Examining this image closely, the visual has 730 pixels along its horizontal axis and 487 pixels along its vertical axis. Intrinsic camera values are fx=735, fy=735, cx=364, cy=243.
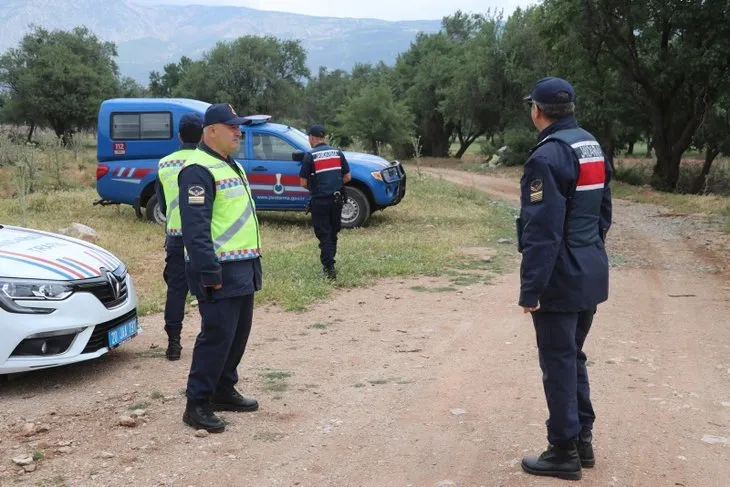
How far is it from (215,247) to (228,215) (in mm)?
192

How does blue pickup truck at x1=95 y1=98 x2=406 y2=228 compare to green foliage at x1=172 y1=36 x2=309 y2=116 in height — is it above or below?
below

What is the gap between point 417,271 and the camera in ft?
30.0

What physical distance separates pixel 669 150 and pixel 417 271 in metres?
18.9

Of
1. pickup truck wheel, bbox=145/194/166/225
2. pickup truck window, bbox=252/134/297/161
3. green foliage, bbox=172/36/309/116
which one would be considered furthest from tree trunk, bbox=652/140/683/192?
green foliage, bbox=172/36/309/116

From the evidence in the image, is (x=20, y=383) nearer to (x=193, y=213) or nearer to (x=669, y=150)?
(x=193, y=213)

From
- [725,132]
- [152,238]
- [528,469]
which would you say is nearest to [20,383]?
[528,469]

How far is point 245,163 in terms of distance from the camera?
41.3 ft

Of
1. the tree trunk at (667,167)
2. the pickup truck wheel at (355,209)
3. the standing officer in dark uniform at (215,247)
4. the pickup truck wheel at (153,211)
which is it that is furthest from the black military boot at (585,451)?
the tree trunk at (667,167)

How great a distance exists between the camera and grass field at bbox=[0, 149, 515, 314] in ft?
28.0

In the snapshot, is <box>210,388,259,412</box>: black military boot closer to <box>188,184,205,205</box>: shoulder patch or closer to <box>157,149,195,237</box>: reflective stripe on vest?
<box>188,184,205,205</box>: shoulder patch

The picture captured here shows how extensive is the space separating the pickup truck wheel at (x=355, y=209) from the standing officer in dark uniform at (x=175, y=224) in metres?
7.20

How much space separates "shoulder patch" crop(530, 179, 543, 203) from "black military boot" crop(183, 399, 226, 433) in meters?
2.13

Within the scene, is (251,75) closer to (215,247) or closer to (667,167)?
(667,167)

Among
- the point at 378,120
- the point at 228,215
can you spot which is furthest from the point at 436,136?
the point at 228,215
